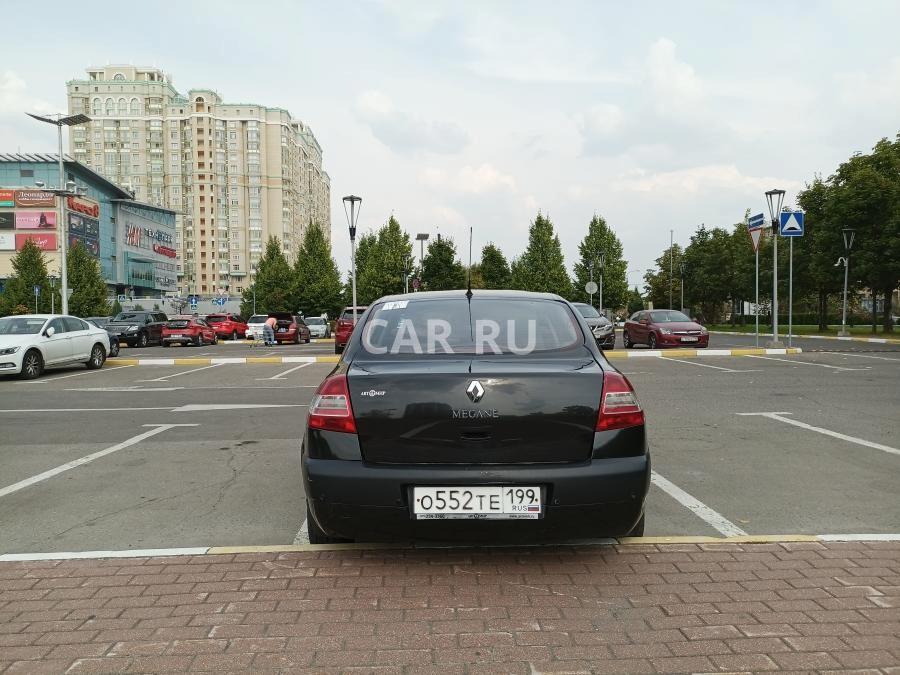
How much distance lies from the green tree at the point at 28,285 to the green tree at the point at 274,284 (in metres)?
21.7

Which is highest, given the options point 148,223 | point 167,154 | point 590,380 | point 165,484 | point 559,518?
point 167,154

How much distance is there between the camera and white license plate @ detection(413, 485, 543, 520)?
11.2 ft

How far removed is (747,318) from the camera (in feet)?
247

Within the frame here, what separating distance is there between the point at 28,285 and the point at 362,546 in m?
59.7

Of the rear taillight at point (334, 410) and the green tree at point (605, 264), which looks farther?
the green tree at point (605, 264)

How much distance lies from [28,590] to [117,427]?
554 cm

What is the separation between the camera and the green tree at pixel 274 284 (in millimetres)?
73925

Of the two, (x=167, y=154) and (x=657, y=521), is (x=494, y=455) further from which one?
(x=167, y=154)

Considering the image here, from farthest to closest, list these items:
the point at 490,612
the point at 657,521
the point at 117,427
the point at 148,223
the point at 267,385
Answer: the point at 148,223 → the point at 267,385 → the point at 117,427 → the point at 657,521 → the point at 490,612

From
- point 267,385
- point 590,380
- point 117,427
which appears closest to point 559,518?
point 590,380

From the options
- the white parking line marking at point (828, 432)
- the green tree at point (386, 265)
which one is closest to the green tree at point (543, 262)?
the green tree at point (386, 265)

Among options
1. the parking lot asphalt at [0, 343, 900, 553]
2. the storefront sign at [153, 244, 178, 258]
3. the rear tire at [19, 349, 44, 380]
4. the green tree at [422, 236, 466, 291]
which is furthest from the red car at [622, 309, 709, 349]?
the storefront sign at [153, 244, 178, 258]

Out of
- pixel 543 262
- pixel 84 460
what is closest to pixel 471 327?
pixel 84 460

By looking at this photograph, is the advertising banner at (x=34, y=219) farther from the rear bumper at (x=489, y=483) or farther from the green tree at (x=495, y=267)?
the rear bumper at (x=489, y=483)
